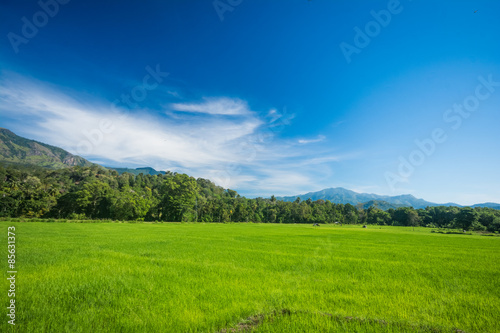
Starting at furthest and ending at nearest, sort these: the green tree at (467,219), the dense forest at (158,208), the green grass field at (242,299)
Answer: the green tree at (467,219), the dense forest at (158,208), the green grass field at (242,299)

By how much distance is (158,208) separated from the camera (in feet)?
237

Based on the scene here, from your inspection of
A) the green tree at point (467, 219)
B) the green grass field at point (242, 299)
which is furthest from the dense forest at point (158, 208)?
the green grass field at point (242, 299)

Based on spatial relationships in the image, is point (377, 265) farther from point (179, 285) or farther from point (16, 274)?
point (16, 274)

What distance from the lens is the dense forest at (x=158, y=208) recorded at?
54344 mm

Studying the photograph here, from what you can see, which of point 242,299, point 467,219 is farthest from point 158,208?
point 467,219

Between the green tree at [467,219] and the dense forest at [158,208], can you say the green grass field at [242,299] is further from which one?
the green tree at [467,219]

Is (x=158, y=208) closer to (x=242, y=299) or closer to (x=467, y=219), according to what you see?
(x=242, y=299)

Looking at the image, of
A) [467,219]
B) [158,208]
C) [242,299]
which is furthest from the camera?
[467,219]

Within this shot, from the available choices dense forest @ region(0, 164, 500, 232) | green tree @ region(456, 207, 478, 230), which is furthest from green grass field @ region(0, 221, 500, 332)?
green tree @ region(456, 207, 478, 230)

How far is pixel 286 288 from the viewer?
6.64 meters

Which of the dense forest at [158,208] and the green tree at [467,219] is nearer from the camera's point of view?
the dense forest at [158,208]

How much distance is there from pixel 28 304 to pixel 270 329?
6.03 metres

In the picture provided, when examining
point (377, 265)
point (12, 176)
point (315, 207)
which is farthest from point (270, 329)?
point (315, 207)

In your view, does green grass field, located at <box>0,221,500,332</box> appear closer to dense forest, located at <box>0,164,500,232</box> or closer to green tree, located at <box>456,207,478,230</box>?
dense forest, located at <box>0,164,500,232</box>
